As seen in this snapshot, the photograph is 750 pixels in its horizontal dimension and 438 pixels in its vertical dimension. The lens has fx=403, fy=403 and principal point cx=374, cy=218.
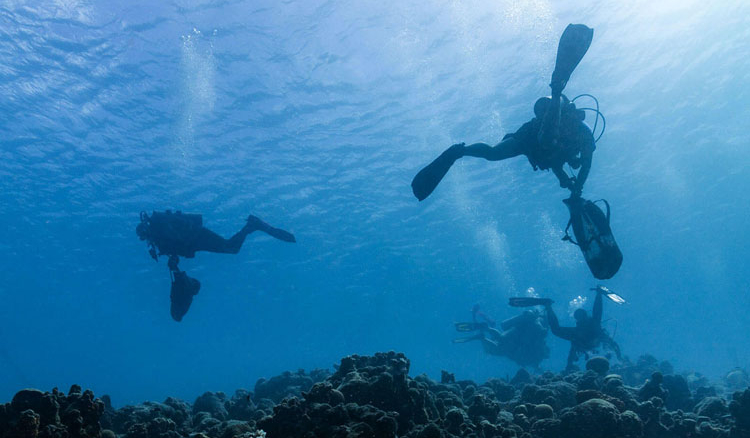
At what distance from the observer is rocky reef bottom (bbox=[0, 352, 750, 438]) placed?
161 inches

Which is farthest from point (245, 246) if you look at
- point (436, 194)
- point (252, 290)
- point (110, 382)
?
point (110, 382)

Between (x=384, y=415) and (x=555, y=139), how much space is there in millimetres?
4634

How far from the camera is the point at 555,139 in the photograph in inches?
241

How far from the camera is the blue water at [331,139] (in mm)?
16312

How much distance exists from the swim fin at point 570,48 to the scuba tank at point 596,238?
77.2 inches

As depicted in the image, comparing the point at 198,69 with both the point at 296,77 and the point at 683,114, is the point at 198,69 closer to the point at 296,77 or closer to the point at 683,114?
the point at 296,77

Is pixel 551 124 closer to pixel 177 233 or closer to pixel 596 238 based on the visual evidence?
pixel 596 238

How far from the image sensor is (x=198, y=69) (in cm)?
1711

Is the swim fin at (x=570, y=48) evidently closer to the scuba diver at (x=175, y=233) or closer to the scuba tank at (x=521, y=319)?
the scuba diver at (x=175, y=233)

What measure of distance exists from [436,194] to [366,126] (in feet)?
33.1

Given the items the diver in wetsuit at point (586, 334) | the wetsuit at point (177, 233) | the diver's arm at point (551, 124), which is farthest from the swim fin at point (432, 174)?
the diver in wetsuit at point (586, 334)

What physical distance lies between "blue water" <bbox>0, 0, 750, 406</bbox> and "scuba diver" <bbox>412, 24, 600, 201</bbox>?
29.4ft

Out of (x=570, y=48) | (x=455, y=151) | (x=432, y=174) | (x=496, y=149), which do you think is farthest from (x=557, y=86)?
(x=432, y=174)

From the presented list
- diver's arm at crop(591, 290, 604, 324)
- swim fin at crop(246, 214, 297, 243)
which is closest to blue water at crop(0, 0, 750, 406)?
A: diver's arm at crop(591, 290, 604, 324)
